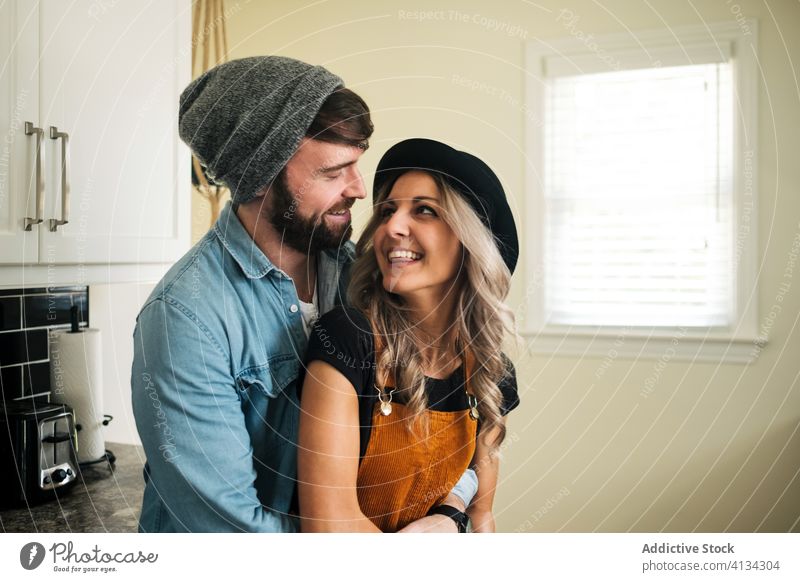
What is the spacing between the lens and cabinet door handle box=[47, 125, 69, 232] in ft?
2.71

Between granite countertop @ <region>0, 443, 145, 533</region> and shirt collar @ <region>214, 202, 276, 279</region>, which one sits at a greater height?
shirt collar @ <region>214, 202, 276, 279</region>

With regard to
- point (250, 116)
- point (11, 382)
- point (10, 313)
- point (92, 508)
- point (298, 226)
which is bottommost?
point (92, 508)

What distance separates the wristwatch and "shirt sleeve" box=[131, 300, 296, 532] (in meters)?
0.20

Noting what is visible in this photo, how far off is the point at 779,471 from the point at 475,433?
1.15 ft

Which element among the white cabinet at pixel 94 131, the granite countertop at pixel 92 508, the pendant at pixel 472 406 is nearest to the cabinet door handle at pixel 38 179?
the white cabinet at pixel 94 131

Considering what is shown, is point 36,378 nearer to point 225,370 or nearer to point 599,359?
point 225,370

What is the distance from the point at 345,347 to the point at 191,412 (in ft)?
0.56

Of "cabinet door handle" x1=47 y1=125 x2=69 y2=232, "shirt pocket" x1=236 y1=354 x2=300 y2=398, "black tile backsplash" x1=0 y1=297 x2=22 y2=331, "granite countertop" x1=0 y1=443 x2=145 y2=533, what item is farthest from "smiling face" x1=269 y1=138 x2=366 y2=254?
"black tile backsplash" x1=0 y1=297 x2=22 y2=331

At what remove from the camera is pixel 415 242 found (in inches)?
26.5

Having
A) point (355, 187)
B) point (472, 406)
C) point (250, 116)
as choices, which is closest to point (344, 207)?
point (355, 187)

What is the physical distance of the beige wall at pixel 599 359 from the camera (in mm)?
713

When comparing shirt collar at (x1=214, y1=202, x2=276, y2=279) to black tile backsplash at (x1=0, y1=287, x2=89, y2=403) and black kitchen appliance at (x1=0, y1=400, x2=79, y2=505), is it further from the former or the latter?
black tile backsplash at (x1=0, y1=287, x2=89, y2=403)

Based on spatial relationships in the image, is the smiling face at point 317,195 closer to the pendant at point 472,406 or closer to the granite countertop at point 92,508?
the pendant at point 472,406
